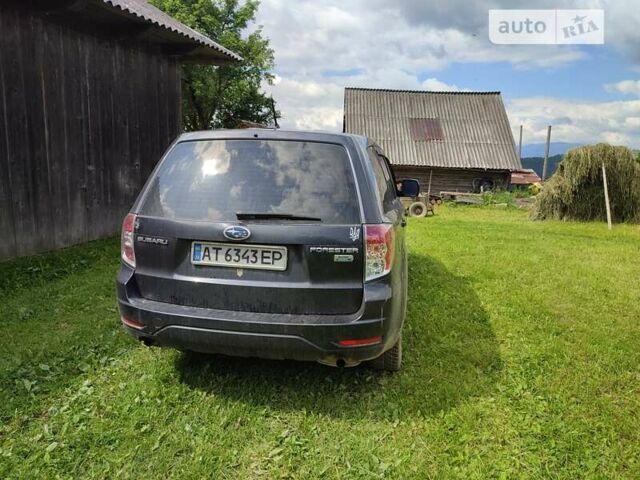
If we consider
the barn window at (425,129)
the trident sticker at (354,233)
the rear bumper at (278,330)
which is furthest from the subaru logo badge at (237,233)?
the barn window at (425,129)

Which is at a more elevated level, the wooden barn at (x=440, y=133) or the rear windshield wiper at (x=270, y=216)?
the wooden barn at (x=440, y=133)

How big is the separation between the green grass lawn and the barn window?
878 inches

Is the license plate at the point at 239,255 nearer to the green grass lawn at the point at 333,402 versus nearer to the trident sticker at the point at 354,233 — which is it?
the trident sticker at the point at 354,233

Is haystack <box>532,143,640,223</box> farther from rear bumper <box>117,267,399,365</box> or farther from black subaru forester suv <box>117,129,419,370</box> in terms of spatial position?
rear bumper <box>117,267,399,365</box>

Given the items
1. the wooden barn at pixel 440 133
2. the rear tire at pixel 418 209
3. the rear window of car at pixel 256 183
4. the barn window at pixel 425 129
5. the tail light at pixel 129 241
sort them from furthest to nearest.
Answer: the barn window at pixel 425 129
the wooden barn at pixel 440 133
the rear tire at pixel 418 209
the tail light at pixel 129 241
the rear window of car at pixel 256 183

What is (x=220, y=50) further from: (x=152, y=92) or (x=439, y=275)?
(x=439, y=275)

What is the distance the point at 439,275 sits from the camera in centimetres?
623

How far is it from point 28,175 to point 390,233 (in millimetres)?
5945

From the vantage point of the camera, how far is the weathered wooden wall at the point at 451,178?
24.8 metres

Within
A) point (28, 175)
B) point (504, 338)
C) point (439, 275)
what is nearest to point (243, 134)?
point (504, 338)

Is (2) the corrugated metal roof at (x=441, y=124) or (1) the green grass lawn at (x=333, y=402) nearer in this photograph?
(1) the green grass lawn at (x=333, y=402)

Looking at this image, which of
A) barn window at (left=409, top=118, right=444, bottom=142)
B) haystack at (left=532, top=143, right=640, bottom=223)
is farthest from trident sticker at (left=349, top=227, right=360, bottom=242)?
barn window at (left=409, top=118, right=444, bottom=142)

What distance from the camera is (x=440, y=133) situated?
2619 cm

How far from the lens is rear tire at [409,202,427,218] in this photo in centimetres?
1589
